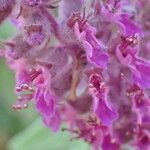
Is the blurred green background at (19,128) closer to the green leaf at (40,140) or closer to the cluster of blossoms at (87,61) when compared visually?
the green leaf at (40,140)

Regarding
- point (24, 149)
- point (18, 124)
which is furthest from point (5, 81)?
point (24, 149)

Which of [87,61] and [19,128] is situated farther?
[19,128]

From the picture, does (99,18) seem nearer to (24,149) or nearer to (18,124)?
(24,149)

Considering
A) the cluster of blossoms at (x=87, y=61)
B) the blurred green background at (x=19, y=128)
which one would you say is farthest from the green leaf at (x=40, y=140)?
the cluster of blossoms at (x=87, y=61)

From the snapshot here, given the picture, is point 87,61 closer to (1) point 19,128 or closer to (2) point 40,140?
(2) point 40,140

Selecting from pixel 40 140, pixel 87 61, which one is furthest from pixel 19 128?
pixel 87 61
